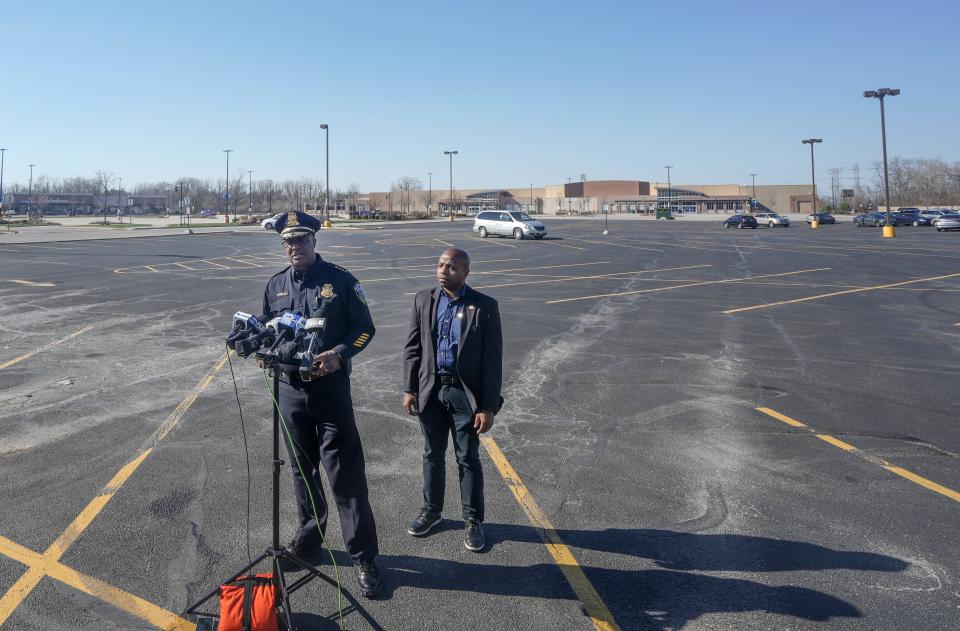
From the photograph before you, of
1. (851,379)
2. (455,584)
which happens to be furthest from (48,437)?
(851,379)

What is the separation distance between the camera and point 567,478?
5.40 meters

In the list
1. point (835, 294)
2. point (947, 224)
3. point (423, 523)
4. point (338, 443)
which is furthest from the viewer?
point (947, 224)

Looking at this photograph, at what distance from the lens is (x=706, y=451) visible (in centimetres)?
604

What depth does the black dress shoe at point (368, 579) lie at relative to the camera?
3766 mm

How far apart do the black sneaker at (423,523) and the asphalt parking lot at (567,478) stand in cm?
7

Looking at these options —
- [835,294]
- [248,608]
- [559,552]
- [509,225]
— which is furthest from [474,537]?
[509,225]

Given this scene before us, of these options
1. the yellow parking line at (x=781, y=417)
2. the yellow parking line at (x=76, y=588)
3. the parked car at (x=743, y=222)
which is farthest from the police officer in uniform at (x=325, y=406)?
the parked car at (x=743, y=222)

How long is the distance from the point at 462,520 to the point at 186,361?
5.98 m

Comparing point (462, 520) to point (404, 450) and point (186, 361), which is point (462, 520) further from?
point (186, 361)

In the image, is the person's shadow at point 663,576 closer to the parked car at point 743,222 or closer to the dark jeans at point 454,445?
the dark jeans at point 454,445

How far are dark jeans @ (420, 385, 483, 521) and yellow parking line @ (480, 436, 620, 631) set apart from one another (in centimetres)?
48

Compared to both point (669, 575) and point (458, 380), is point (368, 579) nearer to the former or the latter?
point (458, 380)

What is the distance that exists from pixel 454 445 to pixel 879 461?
3.68 m

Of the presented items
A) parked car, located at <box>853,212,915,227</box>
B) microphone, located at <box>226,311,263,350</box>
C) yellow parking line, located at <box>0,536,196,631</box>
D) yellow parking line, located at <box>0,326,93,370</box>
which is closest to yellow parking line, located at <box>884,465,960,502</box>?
microphone, located at <box>226,311,263,350</box>
